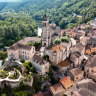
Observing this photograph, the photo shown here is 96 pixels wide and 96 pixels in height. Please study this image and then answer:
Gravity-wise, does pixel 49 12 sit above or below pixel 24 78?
above

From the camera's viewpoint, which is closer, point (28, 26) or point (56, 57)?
point (56, 57)

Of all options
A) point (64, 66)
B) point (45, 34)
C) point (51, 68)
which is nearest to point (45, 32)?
point (45, 34)

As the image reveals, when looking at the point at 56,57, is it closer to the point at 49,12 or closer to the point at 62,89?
the point at 62,89

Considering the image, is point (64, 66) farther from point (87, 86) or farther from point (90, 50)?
point (90, 50)

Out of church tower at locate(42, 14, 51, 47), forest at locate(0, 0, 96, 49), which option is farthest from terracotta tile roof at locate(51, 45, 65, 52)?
forest at locate(0, 0, 96, 49)

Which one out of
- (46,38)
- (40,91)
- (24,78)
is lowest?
(40,91)

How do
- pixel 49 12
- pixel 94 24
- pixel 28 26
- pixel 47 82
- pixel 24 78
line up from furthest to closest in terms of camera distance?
pixel 49 12 < pixel 28 26 < pixel 94 24 < pixel 47 82 < pixel 24 78

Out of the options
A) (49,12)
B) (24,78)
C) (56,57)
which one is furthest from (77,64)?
(49,12)
